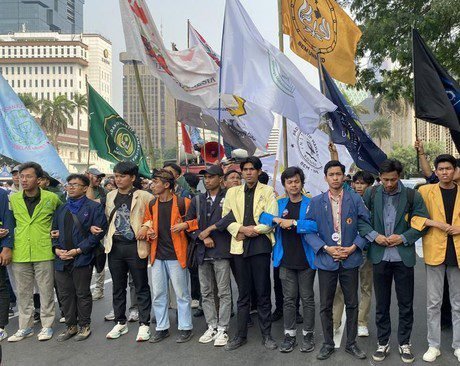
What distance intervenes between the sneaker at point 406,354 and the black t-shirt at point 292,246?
1.17m

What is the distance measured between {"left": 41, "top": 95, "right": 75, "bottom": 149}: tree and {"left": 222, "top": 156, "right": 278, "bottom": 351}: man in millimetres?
68800

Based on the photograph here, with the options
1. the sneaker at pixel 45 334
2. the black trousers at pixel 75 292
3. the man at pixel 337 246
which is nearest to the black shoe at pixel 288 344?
the man at pixel 337 246

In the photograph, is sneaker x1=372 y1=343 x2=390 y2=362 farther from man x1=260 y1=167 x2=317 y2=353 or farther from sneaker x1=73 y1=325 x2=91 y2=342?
sneaker x1=73 y1=325 x2=91 y2=342

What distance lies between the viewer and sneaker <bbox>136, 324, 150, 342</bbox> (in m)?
5.82

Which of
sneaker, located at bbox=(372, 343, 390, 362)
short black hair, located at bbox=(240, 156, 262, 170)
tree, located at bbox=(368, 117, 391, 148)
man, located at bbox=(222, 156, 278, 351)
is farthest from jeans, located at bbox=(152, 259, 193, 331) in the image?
tree, located at bbox=(368, 117, 391, 148)

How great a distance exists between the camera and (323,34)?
804 cm

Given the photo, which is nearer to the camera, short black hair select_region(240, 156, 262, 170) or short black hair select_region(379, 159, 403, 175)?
short black hair select_region(379, 159, 403, 175)

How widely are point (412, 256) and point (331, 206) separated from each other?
2.92 ft

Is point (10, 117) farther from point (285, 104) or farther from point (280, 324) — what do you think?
point (280, 324)

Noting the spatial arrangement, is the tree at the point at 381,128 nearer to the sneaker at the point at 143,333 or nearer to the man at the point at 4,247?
the sneaker at the point at 143,333

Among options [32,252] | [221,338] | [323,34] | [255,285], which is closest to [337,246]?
[255,285]

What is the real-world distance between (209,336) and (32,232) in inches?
91.6

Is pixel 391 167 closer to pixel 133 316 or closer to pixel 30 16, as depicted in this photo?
pixel 133 316

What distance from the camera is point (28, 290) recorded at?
6.11 meters
